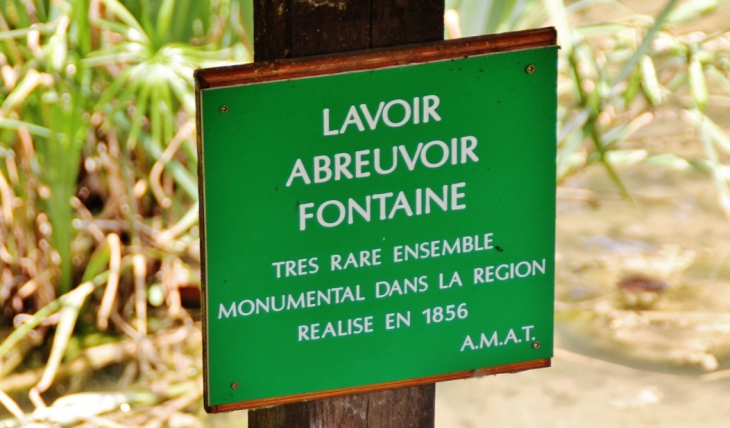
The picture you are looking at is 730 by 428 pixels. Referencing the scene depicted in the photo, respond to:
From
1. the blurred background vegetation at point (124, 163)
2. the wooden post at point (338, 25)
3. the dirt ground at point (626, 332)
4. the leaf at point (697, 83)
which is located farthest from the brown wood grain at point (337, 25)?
the dirt ground at point (626, 332)

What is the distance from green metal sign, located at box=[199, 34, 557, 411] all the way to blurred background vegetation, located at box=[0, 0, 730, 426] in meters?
0.89

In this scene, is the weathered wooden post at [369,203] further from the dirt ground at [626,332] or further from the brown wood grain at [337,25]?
the dirt ground at [626,332]

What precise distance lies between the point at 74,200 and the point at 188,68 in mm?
508

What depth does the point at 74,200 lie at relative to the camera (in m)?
2.33

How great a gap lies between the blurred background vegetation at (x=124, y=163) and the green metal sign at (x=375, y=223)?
2.90 ft

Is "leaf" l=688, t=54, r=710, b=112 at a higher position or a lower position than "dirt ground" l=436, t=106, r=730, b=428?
higher

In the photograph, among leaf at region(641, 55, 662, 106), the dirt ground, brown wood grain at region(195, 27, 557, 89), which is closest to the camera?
brown wood grain at region(195, 27, 557, 89)

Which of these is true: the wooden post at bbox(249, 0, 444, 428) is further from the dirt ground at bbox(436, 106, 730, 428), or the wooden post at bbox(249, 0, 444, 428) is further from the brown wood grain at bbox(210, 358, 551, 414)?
the dirt ground at bbox(436, 106, 730, 428)

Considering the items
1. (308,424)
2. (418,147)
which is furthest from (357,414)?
(418,147)

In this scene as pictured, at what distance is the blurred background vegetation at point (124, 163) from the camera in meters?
2.06

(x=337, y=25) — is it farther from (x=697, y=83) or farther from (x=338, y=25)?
(x=697, y=83)

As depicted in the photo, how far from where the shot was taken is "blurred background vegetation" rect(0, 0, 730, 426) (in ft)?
6.77

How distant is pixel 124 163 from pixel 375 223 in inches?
53.4

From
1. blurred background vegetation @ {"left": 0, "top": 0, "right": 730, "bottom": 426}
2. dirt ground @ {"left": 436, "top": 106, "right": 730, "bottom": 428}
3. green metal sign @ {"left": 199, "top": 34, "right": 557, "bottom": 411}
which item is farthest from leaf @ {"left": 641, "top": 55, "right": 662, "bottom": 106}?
green metal sign @ {"left": 199, "top": 34, "right": 557, "bottom": 411}
